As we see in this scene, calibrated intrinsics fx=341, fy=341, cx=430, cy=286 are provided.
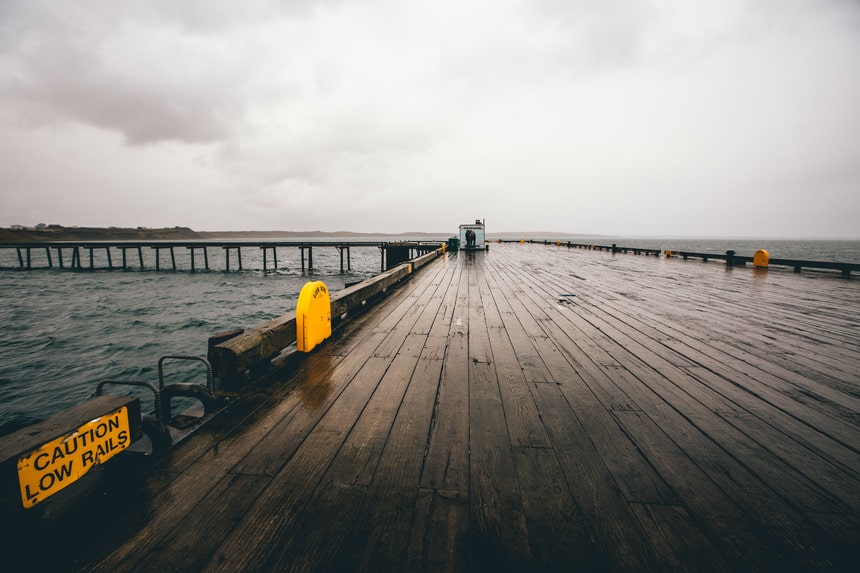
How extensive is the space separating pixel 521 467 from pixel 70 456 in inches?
84.9

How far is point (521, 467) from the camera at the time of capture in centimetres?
190

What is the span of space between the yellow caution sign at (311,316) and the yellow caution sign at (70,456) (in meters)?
1.90

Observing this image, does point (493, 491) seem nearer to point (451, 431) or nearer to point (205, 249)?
point (451, 431)

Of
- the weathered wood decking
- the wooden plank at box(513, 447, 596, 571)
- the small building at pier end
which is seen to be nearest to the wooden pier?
the small building at pier end

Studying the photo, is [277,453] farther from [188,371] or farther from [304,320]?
[188,371]

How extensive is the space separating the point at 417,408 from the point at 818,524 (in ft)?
6.91

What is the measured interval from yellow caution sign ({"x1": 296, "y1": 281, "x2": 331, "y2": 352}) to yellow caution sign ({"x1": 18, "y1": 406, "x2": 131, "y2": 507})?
1901 millimetres

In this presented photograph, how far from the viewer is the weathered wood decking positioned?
1.39 meters

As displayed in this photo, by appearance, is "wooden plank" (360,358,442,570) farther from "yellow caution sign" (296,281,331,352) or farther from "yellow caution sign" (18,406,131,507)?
"yellow caution sign" (296,281,331,352)

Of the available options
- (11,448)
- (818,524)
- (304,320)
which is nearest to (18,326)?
(304,320)

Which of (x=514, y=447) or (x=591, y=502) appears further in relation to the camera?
(x=514, y=447)

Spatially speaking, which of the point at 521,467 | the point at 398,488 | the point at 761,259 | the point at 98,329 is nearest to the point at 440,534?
the point at 398,488

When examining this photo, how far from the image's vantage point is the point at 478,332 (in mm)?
4609

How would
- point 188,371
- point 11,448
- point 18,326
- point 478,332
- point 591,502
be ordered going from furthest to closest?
point 18,326
point 188,371
point 478,332
point 591,502
point 11,448
